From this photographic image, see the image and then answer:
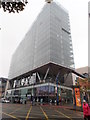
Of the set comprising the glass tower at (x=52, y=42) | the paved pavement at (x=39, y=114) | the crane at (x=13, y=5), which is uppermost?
the glass tower at (x=52, y=42)

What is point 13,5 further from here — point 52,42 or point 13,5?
point 52,42

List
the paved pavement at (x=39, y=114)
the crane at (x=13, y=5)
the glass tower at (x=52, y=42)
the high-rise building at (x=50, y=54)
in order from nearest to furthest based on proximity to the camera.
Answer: the crane at (x=13, y=5)
the paved pavement at (x=39, y=114)
the high-rise building at (x=50, y=54)
the glass tower at (x=52, y=42)

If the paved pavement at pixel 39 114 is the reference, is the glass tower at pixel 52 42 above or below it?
above

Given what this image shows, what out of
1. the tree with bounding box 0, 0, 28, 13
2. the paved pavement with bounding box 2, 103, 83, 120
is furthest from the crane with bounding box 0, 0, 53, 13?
the paved pavement with bounding box 2, 103, 83, 120

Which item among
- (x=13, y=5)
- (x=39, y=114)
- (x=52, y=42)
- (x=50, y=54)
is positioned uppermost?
(x=52, y=42)

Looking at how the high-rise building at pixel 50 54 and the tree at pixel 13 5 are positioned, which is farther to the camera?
the high-rise building at pixel 50 54

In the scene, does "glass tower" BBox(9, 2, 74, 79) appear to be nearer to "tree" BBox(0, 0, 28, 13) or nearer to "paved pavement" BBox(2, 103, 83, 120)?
"paved pavement" BBox(2, 103, 83, 120)

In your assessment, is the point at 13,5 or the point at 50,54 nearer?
the point at 13,5

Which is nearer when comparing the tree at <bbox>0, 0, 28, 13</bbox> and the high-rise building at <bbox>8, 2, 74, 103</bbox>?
the tree at <bbox>0, 0, 28, 13</bbox>

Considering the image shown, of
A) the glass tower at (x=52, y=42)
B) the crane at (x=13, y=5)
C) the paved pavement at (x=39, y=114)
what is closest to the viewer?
the crane at (x=13, y=5)

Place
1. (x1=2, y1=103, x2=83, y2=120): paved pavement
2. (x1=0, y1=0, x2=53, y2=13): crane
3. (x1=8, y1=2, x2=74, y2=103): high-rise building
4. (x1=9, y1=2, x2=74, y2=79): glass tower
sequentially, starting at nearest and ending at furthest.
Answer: (x1=0, y1=0, x2=53, y2=13): crane
(x1=2, y1=103, x2=83, y2=120): paved pavement
(x1=8, y1=2, x2=74, y2=103): high-rise building
(x1=9, y1=2, x2=74, y2=79): glass tower

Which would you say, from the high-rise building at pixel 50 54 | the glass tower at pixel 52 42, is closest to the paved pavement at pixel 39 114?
the high-rise building at pixel 50 54

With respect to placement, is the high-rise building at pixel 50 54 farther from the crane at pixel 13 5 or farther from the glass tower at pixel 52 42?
the crane at pixel 13 5

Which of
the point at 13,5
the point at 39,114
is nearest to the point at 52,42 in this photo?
Answer: the point at 39,114
